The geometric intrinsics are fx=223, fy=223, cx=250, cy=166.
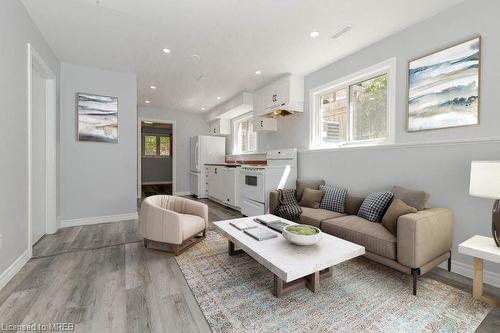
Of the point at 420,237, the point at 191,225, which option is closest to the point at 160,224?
the point at 191,225

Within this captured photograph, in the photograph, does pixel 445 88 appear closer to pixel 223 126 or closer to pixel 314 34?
pixel 314 34

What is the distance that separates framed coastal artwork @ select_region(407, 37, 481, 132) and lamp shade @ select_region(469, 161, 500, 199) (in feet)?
2.29

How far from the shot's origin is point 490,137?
76.9 inches

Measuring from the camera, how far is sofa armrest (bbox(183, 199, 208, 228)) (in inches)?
114

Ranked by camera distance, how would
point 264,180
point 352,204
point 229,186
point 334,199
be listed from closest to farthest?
point 352,204, point 334,199, point 264,180, point 229,186

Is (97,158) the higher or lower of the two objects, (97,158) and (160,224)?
the higher

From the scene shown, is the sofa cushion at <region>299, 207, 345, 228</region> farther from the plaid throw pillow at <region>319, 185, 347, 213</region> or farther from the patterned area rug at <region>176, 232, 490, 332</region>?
the patterned area rug at <region>176, 232, 490, 332</region>

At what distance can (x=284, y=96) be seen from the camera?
13.0 feet

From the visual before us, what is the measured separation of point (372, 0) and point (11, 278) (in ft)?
13.5

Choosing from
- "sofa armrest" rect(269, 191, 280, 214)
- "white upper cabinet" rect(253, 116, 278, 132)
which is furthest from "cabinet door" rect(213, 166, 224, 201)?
"sofa armrest" rect(269, 191, 280, 214)

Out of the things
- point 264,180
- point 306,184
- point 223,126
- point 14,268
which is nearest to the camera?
point 14,268

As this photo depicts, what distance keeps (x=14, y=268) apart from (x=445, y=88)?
14.6ft

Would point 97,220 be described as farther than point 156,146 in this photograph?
No

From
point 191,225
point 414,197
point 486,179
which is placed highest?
point 486,179
